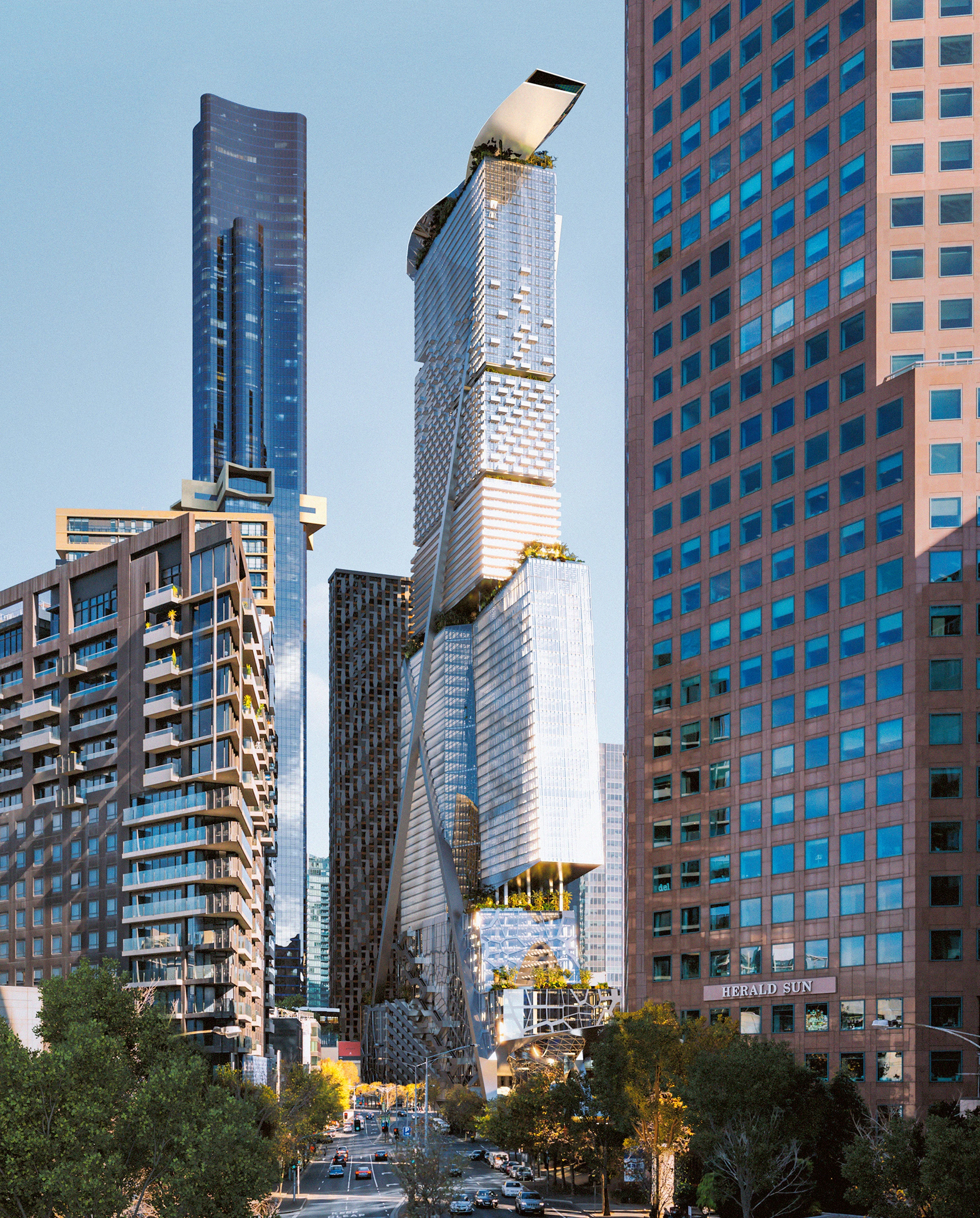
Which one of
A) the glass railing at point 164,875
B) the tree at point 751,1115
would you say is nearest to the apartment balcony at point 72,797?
the glass railing at point 164,875

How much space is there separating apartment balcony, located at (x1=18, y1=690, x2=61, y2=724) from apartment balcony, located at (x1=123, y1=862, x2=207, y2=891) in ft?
58.6

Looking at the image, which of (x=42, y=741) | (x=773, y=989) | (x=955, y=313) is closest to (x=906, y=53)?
(x=955, y=313)

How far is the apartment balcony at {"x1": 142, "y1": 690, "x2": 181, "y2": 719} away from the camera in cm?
11938

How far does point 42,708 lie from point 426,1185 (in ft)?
204

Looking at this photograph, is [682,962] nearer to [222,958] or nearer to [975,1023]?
[975,1023]

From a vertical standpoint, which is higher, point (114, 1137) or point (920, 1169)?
point (114, 1137)

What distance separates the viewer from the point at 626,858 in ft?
354

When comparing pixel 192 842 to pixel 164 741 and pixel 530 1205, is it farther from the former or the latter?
pixel 530 1205

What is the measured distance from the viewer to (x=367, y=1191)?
12125 centimetres

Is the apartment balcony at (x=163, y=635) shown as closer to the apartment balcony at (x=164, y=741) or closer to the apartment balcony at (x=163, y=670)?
the apartment balcony at (x=163, y=670)

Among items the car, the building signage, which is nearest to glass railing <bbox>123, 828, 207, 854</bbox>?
the car

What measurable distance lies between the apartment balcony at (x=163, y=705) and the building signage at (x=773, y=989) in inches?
1924

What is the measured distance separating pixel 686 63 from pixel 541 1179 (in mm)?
92438

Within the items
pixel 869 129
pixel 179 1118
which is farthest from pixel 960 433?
pixel 179 1118
